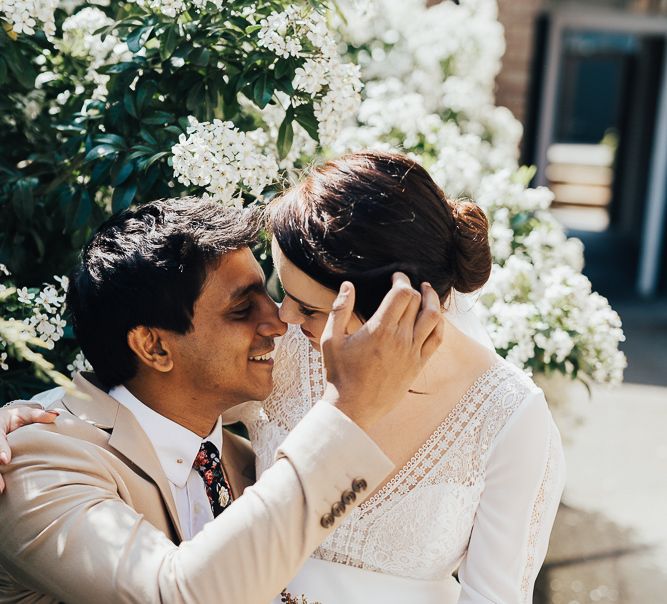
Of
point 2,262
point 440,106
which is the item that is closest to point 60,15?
point 2,262

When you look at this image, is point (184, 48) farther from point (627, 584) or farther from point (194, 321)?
point (627, 584)

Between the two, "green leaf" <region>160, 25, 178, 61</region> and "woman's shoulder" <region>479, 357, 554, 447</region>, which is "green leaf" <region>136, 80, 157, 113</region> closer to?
"green leaf" <region>160, 25, 178, 61</region>

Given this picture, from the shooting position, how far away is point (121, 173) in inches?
83.7

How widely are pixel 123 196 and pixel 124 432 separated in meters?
0.68

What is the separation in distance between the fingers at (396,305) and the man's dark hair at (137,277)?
0.59 m

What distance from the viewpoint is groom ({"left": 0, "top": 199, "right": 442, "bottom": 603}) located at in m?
1.29

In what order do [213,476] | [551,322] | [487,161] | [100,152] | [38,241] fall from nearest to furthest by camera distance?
[213,476], [100,152], [38,241], [551,322], [487,161]

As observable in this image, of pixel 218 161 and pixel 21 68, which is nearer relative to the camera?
pixel 218 161

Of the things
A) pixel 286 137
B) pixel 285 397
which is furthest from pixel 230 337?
pixel 286 137

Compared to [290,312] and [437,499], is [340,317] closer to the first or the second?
[290,312]

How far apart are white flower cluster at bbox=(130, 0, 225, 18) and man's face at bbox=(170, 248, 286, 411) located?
68 cm

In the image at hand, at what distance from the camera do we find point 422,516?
1810 mm

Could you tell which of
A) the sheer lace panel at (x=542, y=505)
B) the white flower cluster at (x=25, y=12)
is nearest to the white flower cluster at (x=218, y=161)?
the white flower cluster at (x=25, y=12)

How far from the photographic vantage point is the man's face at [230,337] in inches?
70.6
